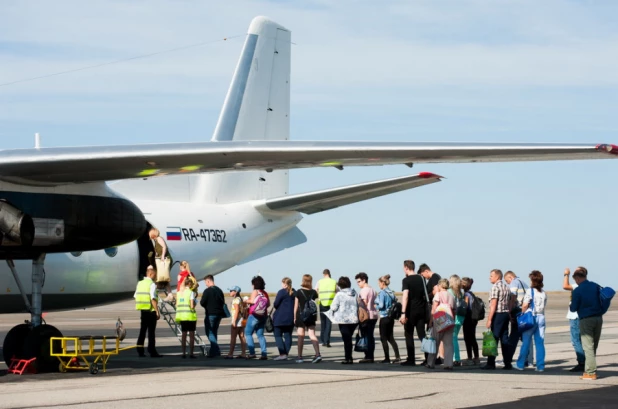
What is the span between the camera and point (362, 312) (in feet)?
57.6

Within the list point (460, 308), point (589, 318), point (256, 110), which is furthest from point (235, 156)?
point (256, 110)

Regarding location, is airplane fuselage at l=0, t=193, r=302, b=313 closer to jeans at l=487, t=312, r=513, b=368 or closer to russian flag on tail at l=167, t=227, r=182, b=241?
russian flag on tail at l=167, t=227, r=182, b=241

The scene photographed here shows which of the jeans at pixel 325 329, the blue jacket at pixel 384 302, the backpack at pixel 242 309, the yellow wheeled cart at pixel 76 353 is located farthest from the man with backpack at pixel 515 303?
the yellow wheeled cart at pixel 76 353

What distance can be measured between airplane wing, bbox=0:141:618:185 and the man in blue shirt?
→ 2138 millimetres

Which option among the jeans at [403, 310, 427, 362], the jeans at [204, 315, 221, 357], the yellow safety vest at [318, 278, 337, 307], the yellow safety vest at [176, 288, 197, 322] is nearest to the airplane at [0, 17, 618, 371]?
the yellow safety vest at [176, 288, 197, 322]

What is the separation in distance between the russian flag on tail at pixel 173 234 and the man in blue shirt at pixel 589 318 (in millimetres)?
9596

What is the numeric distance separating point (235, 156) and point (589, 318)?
601cm

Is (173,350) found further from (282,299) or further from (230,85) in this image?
(230,85)

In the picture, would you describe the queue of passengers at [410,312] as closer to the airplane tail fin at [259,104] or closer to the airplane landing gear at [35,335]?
the airplane landing gear at [35,335]

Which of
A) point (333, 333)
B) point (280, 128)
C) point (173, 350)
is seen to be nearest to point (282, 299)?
point (173, 350)

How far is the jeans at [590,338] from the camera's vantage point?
1450cm

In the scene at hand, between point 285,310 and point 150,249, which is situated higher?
point 150,249

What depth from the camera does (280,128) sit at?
83.6ft

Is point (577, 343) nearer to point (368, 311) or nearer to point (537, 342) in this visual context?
point (537, 342)
